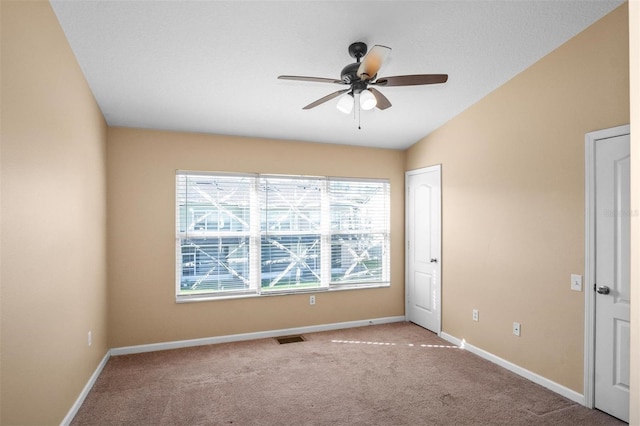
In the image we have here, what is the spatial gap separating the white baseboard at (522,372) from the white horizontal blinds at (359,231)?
1.32 m

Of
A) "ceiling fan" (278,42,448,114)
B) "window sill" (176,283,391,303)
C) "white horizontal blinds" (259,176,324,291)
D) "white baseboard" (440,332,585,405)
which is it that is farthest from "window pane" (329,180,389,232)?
"ceiling fan" (278,42,448,114)

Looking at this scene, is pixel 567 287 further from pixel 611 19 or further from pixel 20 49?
pixel 20 49

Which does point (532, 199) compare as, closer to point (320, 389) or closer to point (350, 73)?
point (350, 73)

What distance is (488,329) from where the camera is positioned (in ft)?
12.7

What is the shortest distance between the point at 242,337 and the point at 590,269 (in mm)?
3574

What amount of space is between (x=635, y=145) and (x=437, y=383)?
2909 mm

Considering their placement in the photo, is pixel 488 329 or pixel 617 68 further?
pixel 488 329

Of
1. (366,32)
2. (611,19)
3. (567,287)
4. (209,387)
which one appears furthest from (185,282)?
(611,19)

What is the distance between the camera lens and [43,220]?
218cm

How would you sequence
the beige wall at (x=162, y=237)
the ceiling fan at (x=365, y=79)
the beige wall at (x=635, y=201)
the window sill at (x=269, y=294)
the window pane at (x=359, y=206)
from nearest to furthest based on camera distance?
the beige wall at (x=635, y=201) → the ceiling fan at (x=365, y=79) → the beige wall at (x=162, y=237) → the window sill at (x=269, y=294) → the window pane at (x=359, y=206)

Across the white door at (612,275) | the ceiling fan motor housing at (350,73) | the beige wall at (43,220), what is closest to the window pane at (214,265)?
the beige wall at (43,220)

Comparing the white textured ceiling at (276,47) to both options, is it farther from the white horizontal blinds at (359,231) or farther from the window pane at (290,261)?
the window pane at (290,261)

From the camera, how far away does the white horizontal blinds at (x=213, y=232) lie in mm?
4297

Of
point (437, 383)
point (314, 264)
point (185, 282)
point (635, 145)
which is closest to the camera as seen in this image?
point (635, 145)
